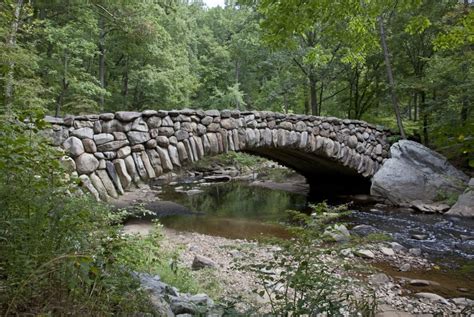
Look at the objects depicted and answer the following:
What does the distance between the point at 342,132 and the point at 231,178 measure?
694 cm

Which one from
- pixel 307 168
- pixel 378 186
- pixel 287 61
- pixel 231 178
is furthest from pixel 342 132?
pixel 231 178

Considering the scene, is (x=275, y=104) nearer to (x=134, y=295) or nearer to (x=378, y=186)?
(x=378, y=186)

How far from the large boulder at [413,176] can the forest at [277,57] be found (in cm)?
72

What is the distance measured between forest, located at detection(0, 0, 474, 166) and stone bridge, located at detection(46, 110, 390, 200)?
3.27 feet

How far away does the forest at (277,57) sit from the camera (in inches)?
178

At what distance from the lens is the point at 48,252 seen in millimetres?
1491

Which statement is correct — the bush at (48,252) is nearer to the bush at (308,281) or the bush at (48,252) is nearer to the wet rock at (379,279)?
the bush at (308,281)

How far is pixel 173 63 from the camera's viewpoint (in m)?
13.6

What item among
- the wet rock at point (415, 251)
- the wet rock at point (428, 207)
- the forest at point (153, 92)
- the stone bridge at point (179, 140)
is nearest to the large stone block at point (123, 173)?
the stone bridge at point (179, 140)

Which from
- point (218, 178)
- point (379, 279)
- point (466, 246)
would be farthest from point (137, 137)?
point (218, 178)

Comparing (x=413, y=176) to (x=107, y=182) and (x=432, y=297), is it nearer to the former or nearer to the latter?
(x=432, y=297)

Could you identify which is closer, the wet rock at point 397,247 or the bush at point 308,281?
the bush at point 308,281

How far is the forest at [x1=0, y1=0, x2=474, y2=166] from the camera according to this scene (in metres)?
4.52

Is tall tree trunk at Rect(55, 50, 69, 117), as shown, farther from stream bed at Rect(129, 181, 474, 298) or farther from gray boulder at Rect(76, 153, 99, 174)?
gray boulder at Rect(76, 153, 99, 174)
